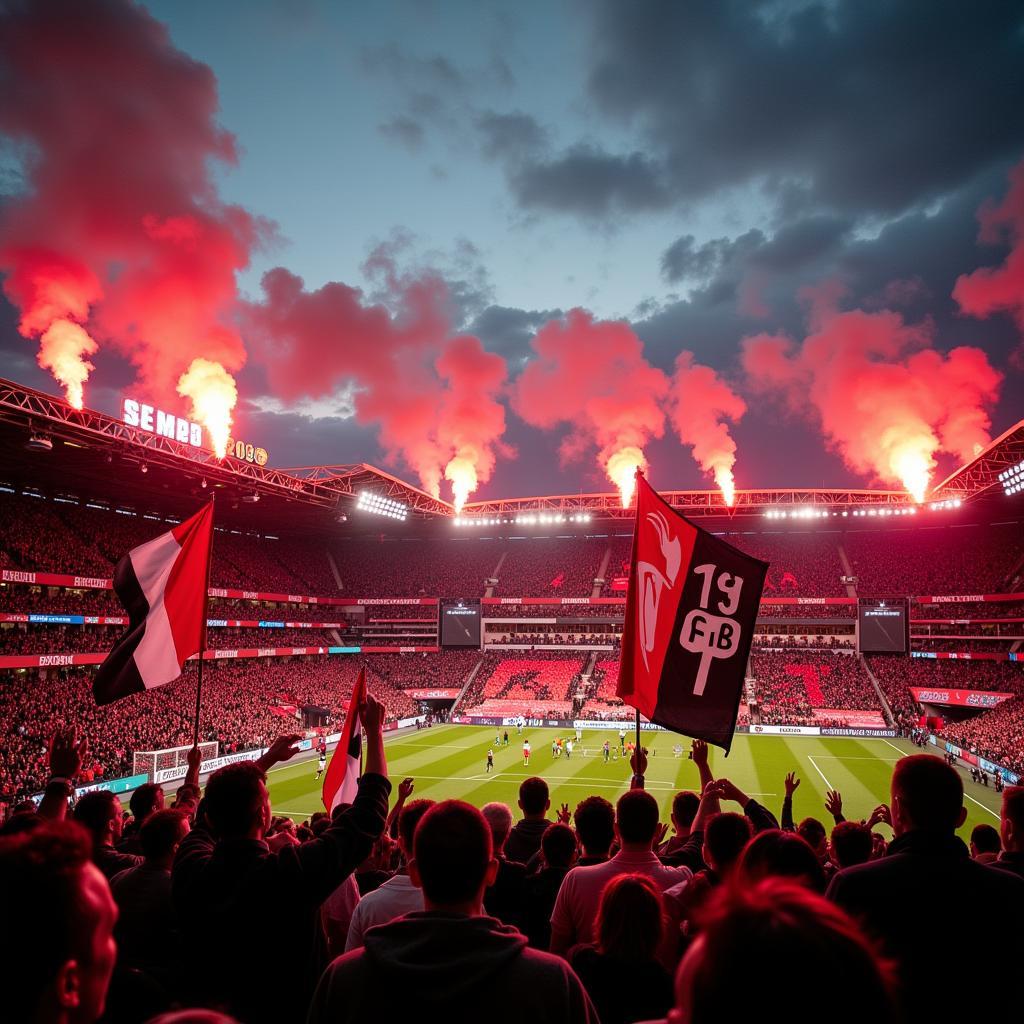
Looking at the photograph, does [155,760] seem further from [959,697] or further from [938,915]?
[959,697]

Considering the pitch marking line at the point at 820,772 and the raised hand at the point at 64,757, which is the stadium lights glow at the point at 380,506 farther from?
the raised hand at the point at 64,757

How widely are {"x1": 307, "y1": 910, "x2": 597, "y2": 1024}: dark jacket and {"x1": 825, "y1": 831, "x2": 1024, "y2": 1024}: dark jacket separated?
4.79ft

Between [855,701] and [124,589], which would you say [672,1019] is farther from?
[855,701]

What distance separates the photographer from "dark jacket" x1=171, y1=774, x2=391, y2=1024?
3.06m

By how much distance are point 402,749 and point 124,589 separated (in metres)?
33.7

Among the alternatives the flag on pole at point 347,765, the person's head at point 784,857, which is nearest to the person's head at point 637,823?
the person's head at point 784,857

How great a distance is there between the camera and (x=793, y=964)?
3.87 feet

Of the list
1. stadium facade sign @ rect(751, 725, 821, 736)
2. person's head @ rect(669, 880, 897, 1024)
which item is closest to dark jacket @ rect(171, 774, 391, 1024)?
person's head @ rect(669, 880, 897, 1024)

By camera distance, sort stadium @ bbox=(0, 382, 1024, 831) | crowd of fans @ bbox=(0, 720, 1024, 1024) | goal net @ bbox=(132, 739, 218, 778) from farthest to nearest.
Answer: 1. stadium @ bbox=(0, 382, 1024, 831)
2. goal net @ bbox=(132, 739, 218, 778)
3. crowd of fans @ bbox=(0, 720, 1024, 1024)

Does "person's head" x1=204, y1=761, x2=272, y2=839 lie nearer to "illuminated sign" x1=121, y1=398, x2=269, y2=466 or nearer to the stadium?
the stadium

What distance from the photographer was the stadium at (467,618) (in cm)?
3288

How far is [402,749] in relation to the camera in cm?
4066

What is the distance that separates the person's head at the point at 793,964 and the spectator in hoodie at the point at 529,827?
18.5 ft

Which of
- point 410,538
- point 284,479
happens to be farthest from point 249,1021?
point 410,538
